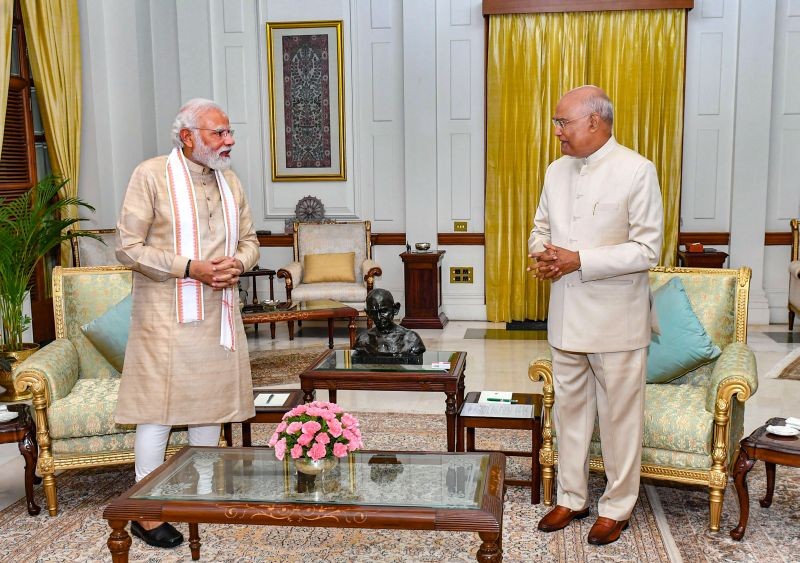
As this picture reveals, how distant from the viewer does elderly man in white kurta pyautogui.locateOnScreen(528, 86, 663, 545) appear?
2818 mm

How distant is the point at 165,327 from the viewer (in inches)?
115

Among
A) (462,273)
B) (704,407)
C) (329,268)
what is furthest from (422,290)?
(704,407)

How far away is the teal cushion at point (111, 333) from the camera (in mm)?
3758

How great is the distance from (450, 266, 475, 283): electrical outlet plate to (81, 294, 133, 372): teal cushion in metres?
4.52

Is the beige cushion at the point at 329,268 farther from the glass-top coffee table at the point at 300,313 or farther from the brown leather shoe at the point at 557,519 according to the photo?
the brown leather shoe at the point at 557,519

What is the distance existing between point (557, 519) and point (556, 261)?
1.05 meters

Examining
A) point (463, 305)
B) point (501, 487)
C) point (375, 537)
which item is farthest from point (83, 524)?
point (463, 305)

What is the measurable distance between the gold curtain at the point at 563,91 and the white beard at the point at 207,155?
491 centimetres

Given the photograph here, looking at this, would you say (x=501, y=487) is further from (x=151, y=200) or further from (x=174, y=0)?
(x=174, y=0)

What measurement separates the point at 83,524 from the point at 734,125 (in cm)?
650

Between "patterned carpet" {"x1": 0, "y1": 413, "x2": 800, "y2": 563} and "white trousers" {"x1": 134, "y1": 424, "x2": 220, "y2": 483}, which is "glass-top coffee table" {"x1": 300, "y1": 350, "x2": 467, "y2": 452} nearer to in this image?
"patterned carpet" {"x1": 0, "y1": 413, "x2": 800, "y2": 563}

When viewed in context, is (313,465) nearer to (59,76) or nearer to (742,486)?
(742,486)

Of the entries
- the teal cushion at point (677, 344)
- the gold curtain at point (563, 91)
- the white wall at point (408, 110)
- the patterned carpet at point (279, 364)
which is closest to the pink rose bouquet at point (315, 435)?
the teal cushion at point (677, 344)

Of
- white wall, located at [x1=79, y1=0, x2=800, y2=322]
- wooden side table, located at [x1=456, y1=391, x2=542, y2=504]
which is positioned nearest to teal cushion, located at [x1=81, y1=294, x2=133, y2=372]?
wooden side table, located at [x1=456, y1=391, x2=542, y2=504]
